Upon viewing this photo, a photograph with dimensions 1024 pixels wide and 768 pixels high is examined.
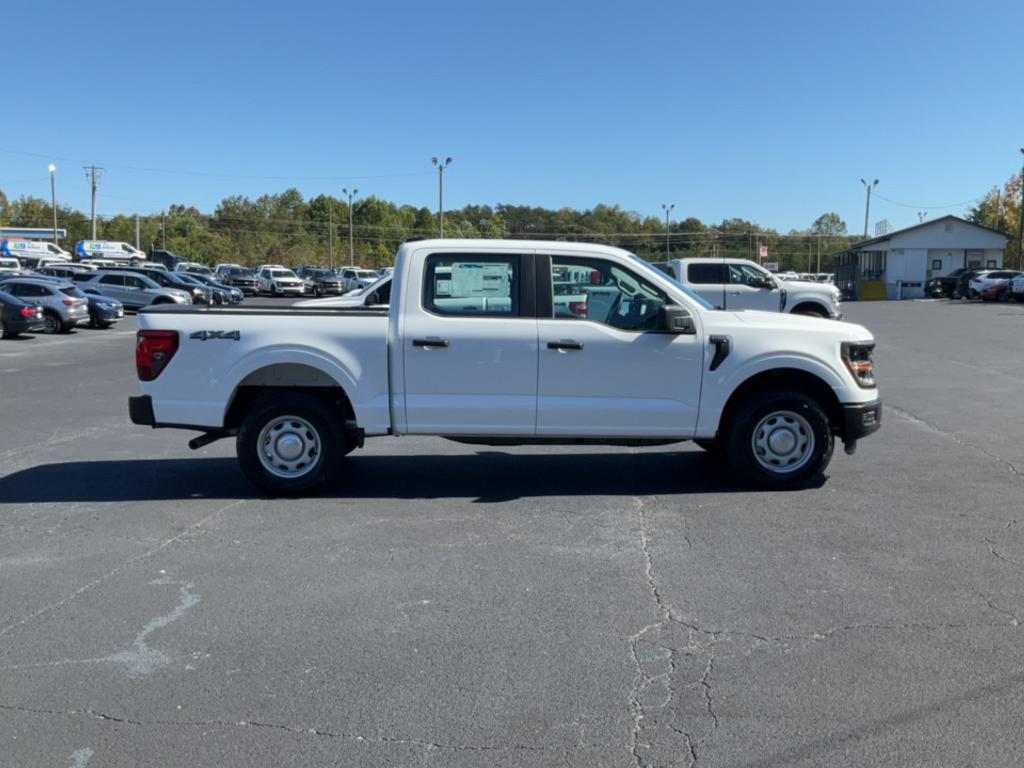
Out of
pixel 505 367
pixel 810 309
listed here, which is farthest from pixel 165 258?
pixel 505 367

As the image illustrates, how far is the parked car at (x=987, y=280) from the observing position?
144 feet

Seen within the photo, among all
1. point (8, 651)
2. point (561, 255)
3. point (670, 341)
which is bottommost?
point (8, 651)

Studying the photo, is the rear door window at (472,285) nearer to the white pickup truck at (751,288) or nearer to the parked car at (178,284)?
the white pickup truck at (751,288)

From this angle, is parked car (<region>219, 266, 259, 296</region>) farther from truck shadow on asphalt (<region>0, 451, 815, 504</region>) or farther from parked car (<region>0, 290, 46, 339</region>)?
truck shadow on asphalt (<region>0, 451, 815, 504</region>)

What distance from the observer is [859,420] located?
7.26 m

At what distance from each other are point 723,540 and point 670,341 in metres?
1.74

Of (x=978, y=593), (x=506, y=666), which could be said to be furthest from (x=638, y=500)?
(x=506, y=666)

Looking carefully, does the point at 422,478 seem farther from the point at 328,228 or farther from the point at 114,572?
the point at 328,228

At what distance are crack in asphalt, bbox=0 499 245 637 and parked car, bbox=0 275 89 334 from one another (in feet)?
70.0

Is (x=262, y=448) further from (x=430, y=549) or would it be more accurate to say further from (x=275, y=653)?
(x=275, y=653)

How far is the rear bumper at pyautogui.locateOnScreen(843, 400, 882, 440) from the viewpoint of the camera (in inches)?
286

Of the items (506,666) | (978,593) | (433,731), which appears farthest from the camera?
(978,593)

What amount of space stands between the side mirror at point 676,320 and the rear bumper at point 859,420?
144 cm

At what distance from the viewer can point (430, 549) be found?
234 inches
